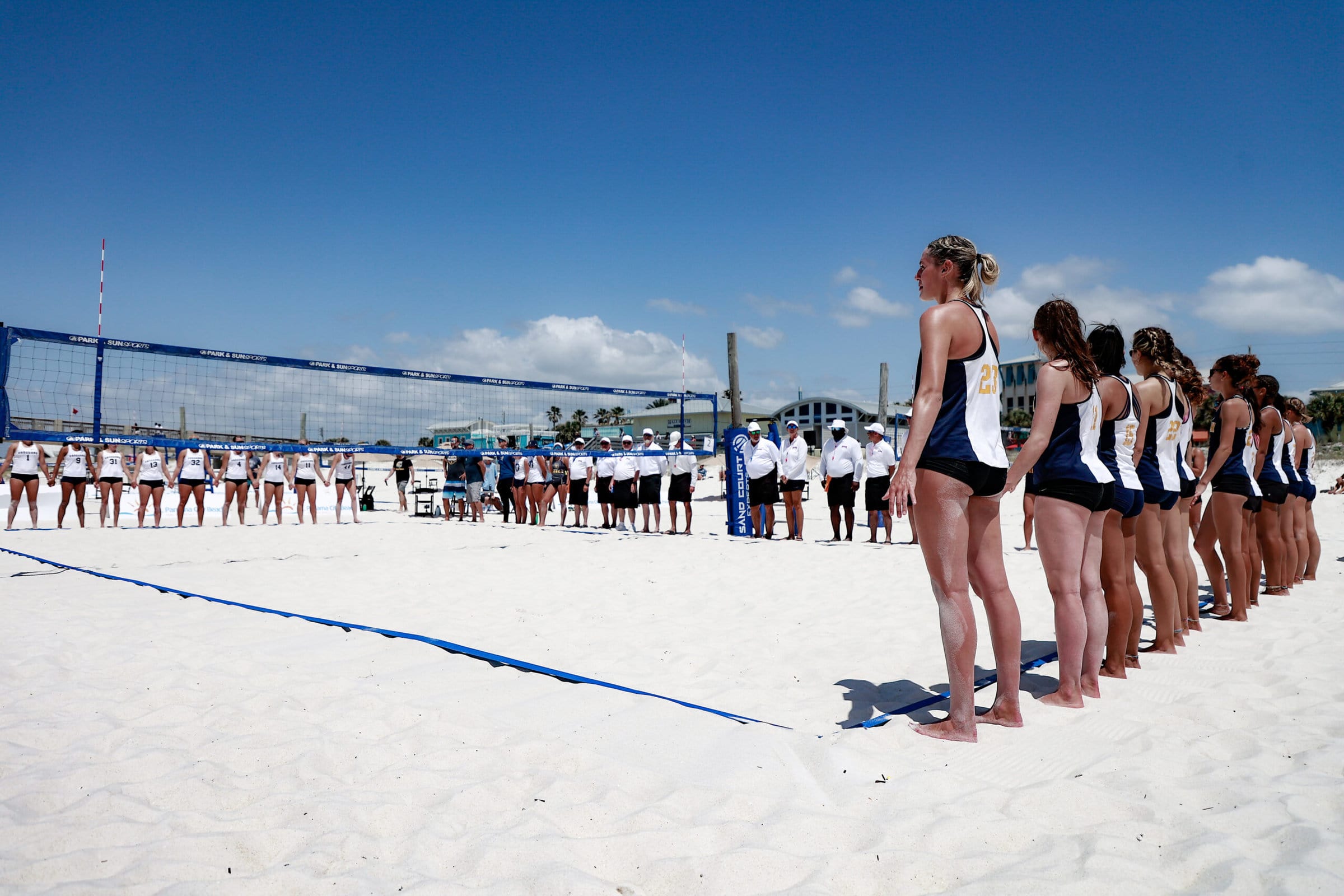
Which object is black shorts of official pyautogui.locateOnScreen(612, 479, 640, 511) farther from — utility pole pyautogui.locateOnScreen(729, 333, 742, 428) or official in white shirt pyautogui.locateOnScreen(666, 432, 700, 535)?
utility pole pyautogui.locateOnScreen(729, 333, 742, 428)

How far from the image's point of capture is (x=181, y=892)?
1385 millimetres

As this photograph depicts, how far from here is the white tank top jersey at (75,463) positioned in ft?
28.2

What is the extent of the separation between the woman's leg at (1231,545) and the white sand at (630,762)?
0.40 feet

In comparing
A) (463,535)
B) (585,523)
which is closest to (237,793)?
(463,535)

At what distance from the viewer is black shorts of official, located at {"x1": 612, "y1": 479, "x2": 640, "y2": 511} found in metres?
9.61

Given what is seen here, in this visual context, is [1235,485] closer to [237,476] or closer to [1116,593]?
[1116,593]

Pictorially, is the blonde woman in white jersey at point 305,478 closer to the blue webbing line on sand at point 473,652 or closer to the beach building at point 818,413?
the blue webbing line on sand at point 473,652

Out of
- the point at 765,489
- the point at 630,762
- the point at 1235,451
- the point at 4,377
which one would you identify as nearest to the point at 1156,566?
the point at 1235,451

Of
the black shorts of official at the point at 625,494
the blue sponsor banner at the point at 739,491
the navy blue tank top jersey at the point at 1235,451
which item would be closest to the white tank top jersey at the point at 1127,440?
the navy blue tank top jersey at the point at 1235,451

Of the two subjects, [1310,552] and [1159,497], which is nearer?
[1159,497]

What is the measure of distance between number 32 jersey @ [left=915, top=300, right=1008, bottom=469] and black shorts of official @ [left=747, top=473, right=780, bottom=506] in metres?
6.22

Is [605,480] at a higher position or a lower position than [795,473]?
lower

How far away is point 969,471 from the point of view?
6.83 feet

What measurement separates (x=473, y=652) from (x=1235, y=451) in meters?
3.84
